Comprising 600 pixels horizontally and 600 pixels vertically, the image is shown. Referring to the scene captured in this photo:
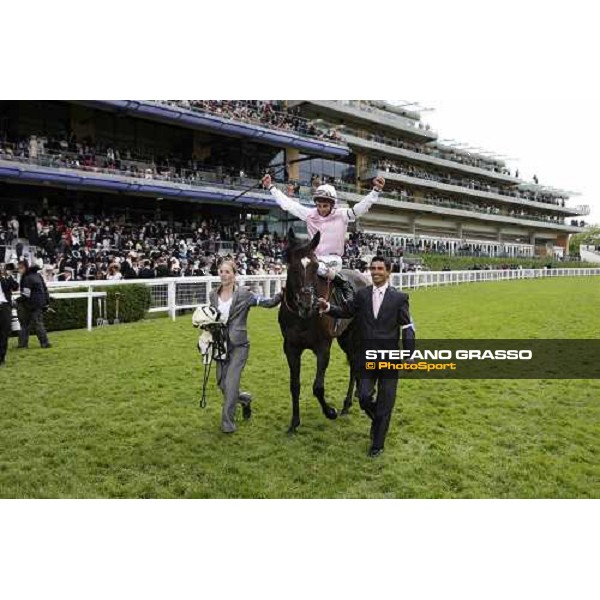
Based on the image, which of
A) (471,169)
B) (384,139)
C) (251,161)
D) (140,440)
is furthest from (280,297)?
(471,169)

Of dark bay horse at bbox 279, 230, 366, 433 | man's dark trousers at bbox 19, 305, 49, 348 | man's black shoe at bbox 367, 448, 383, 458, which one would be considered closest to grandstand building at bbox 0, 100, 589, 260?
dark bay horse at bbox 279, 230, 366, 433

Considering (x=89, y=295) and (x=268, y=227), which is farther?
(x=89, y=295)

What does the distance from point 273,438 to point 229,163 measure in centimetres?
793

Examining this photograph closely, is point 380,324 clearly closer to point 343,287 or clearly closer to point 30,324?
point 343,287

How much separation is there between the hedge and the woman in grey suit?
560 centimetres

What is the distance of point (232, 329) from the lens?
455 cm

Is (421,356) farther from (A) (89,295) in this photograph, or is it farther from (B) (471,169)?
(B) (471,169)

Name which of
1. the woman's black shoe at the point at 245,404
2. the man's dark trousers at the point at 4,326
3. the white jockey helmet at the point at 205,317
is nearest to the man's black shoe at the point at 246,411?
the woman's black shoe at the point at 245,404

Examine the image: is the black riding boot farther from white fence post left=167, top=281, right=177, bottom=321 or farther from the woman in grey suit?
white fence post left=167, top=281, right=177, bottom=321

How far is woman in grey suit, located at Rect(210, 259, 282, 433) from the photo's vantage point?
4.52m

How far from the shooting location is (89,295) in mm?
9445

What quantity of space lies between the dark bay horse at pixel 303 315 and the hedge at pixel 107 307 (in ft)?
19.8

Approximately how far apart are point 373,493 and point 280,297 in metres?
1.73

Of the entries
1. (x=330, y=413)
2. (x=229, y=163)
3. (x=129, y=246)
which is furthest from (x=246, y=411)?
(x=129, y=246)
